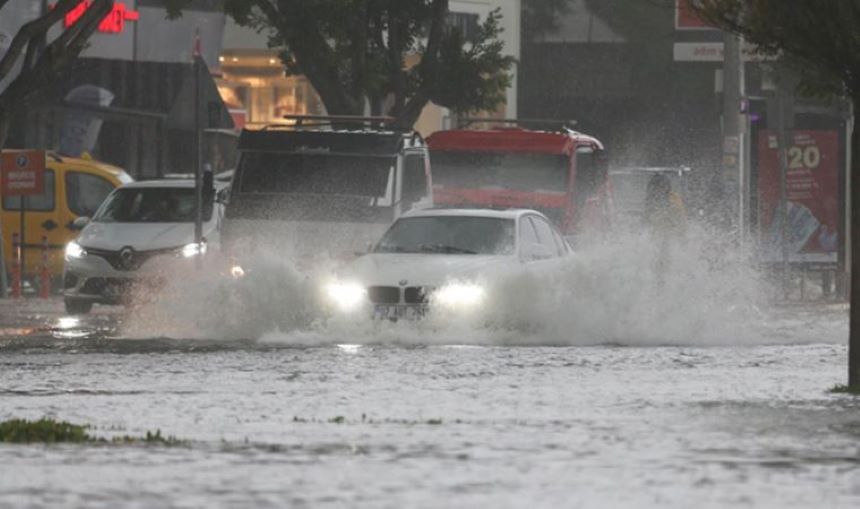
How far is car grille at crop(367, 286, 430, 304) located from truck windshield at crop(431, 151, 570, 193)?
13005mm

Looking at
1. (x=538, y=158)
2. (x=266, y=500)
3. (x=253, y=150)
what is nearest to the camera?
(x=266, y=500)

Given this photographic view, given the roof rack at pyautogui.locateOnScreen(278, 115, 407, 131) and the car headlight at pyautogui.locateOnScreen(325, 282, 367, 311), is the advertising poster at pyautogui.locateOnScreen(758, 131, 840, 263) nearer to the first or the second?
the roof rack at pyautogui.locateOnScreen(278, 115, 407, 131)

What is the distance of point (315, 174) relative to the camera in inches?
1228

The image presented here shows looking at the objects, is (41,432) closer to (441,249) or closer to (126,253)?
(441,249)

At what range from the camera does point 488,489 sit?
451 inches

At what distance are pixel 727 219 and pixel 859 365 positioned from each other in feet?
77.5

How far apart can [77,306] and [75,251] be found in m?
0.67

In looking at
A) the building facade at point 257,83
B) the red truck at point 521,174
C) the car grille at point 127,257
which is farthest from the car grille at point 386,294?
the building facade at point 257,83

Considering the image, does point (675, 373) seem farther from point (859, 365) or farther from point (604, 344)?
point (604, 344)

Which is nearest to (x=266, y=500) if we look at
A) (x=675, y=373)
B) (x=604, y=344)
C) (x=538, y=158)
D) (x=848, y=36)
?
(x=848, y=36)

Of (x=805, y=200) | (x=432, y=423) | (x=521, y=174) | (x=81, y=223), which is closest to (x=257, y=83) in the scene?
(x=805, y=200)

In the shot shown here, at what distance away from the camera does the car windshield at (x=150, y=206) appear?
33.8 m

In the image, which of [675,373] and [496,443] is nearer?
[496,443]

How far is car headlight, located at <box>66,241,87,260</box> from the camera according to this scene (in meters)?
32.7
